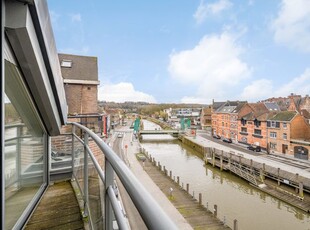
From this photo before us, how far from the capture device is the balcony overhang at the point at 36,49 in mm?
1236

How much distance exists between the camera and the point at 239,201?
41.3 feet

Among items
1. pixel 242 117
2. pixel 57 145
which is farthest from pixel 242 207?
pixel 242 117

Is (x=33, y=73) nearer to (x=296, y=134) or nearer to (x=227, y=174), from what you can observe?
(x=227, y=174)

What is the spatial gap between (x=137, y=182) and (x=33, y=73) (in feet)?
5.01

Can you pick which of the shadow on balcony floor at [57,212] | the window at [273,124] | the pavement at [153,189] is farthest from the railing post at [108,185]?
the window at [273,124]

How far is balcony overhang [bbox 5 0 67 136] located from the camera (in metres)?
1.24

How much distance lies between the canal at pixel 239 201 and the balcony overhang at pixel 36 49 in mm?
9392

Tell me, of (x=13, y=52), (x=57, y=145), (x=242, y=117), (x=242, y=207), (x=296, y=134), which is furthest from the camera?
(x=242, y=117)

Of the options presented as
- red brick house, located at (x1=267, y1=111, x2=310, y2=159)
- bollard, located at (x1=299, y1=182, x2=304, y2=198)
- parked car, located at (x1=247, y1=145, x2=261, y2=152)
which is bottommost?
bollard, located at (x1=299, y1=182, x2=304, y2=198)

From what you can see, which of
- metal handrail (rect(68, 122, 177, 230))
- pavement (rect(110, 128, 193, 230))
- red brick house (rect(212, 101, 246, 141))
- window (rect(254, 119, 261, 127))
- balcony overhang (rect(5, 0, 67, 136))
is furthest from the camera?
red brick house (rect(212, 101, 246, 141))

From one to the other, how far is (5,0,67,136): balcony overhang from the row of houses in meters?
21.5

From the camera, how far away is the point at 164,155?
24375 millimetres

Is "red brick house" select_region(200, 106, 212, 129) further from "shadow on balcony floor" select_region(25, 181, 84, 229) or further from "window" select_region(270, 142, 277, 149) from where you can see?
"shadow on balcony floor" select_region(25, 181, 84, 229)

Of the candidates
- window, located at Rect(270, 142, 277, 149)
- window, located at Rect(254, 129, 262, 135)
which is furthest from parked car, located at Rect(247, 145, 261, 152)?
window, located at Rect(254, 129, 262, 135)
